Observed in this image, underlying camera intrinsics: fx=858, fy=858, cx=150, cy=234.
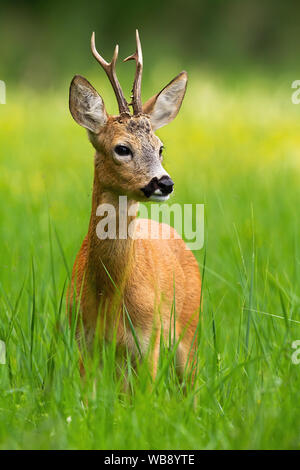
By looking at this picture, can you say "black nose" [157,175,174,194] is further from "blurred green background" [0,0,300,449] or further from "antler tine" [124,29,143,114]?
"antler tine" [124,29,143,114]

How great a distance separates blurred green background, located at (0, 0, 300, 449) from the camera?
320cm

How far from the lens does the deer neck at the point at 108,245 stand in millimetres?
3990

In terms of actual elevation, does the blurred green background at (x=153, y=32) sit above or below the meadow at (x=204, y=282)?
above

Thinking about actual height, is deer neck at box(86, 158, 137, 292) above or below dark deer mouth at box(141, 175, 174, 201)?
below

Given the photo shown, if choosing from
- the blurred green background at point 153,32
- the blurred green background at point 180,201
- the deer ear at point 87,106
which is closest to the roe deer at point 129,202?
the deer ear at point 87,106

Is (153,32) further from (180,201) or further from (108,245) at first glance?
(108,245)

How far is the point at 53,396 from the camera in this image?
3262 millimetres

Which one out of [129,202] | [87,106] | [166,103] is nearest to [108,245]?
[129,202]

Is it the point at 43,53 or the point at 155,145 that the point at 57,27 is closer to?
the point at 43,53

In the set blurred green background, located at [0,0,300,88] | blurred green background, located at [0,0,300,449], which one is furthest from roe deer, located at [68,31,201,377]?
blurred green background, located at [0,0,300,88]

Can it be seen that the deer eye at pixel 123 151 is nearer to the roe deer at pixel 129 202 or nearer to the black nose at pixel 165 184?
the roe deer at pixel 129 202

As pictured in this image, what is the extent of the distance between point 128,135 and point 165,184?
403 millimetres

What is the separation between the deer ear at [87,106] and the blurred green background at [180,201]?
1.79ft
